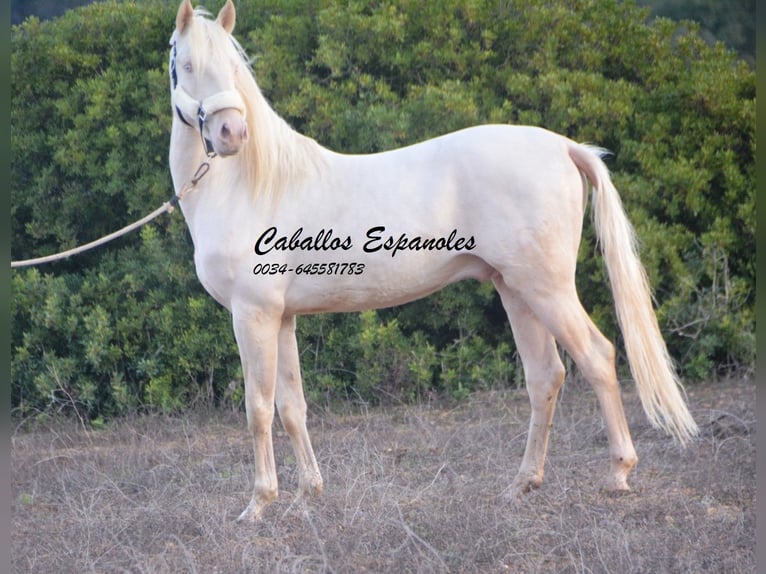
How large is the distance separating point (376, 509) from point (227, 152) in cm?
153

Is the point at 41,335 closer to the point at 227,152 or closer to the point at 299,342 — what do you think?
the point at 299,342

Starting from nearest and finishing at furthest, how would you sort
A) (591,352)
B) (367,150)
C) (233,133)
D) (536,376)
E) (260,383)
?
(233,133) → (260,383) → (591,352) → (536,376) → (367,150)

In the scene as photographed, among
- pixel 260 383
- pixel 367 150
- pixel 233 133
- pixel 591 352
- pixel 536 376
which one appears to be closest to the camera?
pixel 233 133

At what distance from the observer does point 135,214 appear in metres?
6.62

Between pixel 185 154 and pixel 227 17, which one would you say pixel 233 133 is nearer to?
pixel 185 154

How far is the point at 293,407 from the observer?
4227 mm

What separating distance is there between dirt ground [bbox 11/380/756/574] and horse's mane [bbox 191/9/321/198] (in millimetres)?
1345

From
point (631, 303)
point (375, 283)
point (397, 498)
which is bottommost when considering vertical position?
point (397, 498)

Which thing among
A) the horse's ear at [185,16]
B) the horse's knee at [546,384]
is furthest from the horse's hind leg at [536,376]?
the horse's ear at [185,16]

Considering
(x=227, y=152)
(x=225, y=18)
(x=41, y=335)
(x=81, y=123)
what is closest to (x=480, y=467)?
(x=227, y=152)

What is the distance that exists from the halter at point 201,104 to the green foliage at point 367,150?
7.86 feet

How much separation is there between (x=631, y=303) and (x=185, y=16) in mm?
2227

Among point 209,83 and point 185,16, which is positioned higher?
point 185,16

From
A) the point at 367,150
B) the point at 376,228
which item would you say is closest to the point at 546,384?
the point at 376,228
